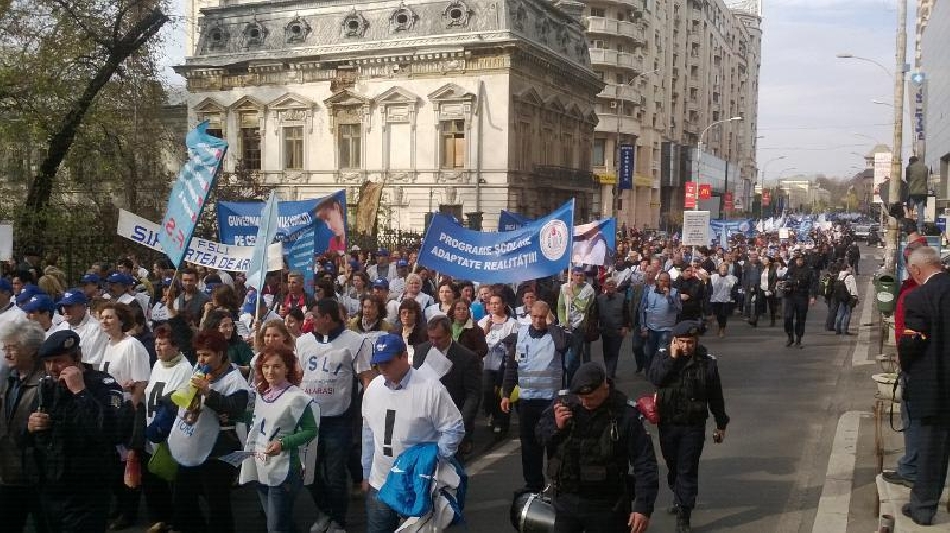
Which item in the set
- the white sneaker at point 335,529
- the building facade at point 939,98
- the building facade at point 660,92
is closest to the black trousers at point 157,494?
the white sneaker at point 335,529

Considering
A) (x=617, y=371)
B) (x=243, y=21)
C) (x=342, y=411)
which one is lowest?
(x=617, y=371)

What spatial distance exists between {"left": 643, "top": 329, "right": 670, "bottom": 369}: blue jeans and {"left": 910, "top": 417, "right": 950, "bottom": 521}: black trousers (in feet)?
21.3

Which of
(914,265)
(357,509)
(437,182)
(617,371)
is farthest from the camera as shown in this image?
(437,182)

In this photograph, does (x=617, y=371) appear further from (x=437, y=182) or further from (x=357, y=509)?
(x=437, y=182)

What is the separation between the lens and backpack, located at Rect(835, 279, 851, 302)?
18.4 metres

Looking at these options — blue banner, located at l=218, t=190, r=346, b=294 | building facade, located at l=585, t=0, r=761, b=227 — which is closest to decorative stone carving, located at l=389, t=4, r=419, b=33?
building facade, located at l=585, t=0, r=761, b=227

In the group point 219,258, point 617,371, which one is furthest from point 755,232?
point 219,258

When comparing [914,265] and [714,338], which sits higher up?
[914,265]

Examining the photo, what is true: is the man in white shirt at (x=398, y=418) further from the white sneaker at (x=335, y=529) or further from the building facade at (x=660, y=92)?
the building facade at (x=660, y=92)

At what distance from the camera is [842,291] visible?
60.7 ft

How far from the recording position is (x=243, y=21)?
146 feet

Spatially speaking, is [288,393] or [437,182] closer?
[288,393]

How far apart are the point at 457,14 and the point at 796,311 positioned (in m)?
26.7

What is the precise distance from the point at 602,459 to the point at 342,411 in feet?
8.85
